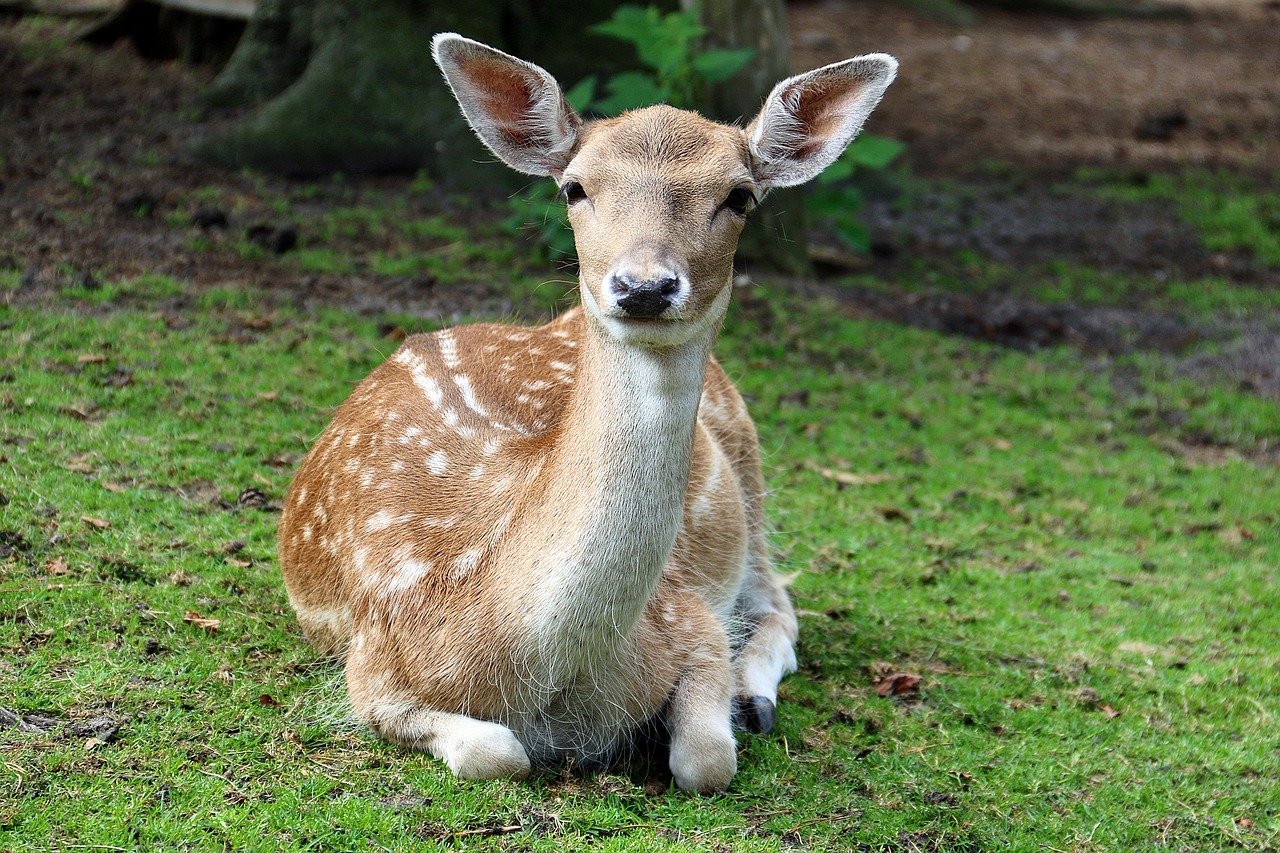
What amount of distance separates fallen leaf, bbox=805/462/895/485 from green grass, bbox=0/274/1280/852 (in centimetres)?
2

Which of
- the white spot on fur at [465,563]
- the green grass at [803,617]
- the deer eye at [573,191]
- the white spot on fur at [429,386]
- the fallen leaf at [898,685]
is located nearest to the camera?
the green grass at [803,617]

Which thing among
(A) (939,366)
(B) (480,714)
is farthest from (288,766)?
(A) (939,366)

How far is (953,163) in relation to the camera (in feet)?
41.3

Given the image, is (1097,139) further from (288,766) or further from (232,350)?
(288,766)

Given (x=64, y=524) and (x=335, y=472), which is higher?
(x=335, y=472)

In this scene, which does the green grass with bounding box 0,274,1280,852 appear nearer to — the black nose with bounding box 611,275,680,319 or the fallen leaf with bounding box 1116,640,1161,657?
the fallen leaf with bounding box 1116,640,1161,657

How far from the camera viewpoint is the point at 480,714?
12.4 ft

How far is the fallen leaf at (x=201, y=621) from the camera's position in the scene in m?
4.31

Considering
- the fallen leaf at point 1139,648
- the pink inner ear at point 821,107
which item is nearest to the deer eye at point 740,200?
the pink inner ear at point 821,107

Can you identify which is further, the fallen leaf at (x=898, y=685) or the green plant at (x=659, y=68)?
the green plant at (x=659, y=68)

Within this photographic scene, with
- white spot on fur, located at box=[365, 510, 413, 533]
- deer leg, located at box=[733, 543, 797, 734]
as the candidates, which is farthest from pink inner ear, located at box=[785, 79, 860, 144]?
deer leg, located at box=[733, 543, 797, 734]

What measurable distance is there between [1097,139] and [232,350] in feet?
33.5

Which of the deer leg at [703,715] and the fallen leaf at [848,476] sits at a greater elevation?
the deer leg at [703,715]

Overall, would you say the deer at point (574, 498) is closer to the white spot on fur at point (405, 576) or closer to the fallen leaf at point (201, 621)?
the white spot on fur at point (405, 576)
